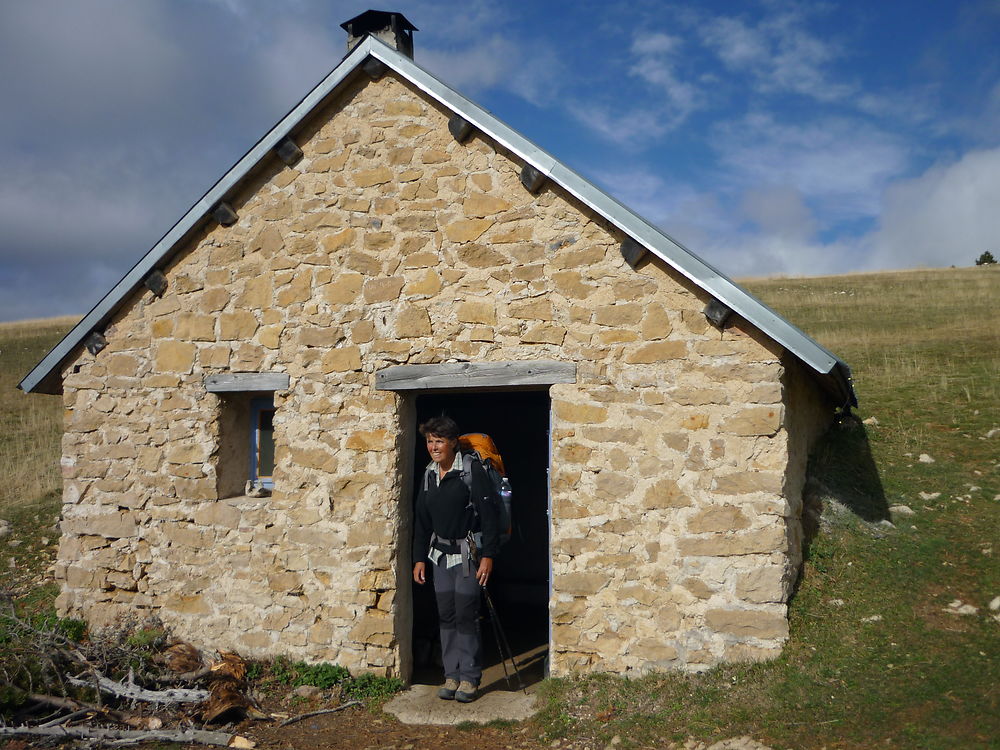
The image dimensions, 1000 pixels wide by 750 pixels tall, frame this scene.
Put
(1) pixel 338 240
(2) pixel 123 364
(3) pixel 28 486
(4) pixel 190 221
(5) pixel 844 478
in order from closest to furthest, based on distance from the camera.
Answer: (1) pixel 338 240 → (4) pixel 190 221 → (2) pixel 123 364 → (5) pixel 844 478 → (3) pixel 28 486

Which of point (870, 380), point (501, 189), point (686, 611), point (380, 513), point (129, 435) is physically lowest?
point (686, 611)

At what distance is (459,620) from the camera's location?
577 centimetres

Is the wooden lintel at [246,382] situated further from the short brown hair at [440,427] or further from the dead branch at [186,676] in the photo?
the dead branch at [186,676]

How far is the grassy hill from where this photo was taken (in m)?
4.63

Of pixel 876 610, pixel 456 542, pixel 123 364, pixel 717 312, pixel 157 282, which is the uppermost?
pixel 157 282

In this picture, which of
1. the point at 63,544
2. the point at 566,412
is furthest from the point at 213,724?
the point at 566,412

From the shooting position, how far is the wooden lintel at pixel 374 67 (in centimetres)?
626

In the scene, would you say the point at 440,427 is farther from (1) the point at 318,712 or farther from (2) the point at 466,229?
(1) the point at 318,712

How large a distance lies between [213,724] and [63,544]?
2.57 m

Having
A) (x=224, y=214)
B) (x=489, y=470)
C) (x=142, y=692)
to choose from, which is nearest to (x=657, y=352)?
(x=489, y=470)

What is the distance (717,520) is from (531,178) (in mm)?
2780

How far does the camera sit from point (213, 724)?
17.7 ft

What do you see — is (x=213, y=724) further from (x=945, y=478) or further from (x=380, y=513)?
(x=945, y=478)

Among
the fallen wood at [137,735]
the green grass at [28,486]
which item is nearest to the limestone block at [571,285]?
the fallen wood at [137,735]
